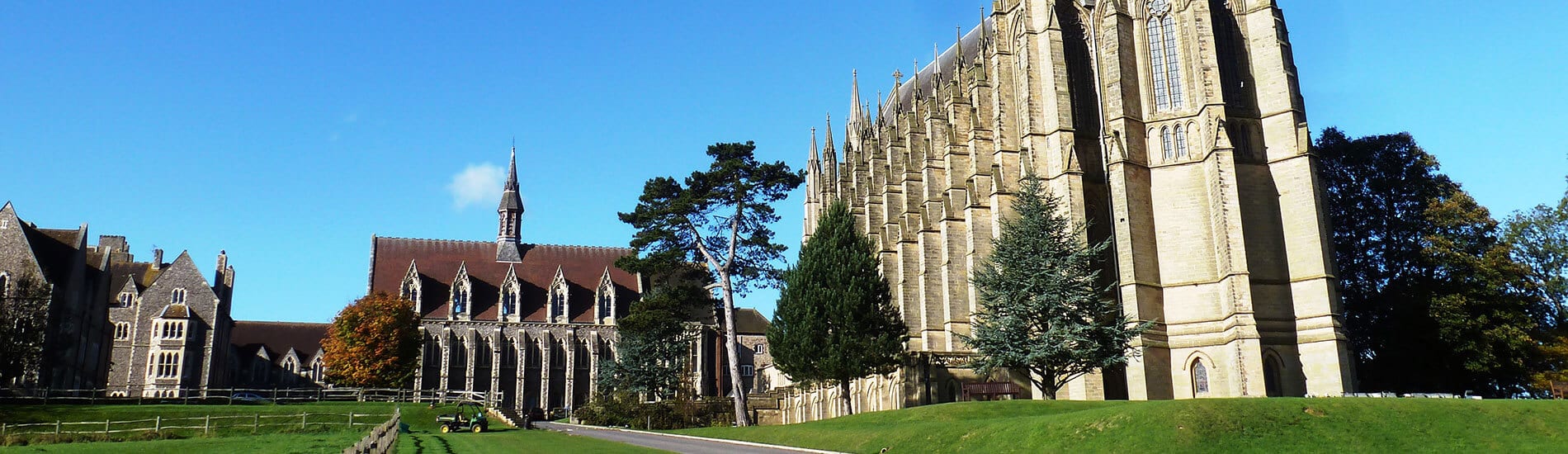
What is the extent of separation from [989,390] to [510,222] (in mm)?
55755

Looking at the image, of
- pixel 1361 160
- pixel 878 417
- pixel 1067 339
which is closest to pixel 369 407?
pixel 878 417

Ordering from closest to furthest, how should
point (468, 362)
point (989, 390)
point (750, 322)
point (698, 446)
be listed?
point (698, 446), point (989, 390), point (468, 362), point (750, 322)

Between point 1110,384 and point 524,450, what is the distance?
2174cm

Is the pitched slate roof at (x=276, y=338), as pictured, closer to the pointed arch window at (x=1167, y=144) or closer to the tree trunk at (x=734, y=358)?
the tree trunk at (x=734, y=358)

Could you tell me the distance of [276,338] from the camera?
258ft

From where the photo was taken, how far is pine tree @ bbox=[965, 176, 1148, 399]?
102 feet

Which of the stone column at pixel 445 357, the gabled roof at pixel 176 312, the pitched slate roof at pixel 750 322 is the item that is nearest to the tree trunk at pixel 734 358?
the stone column at pixel 445 357

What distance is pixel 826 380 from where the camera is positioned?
37094mm

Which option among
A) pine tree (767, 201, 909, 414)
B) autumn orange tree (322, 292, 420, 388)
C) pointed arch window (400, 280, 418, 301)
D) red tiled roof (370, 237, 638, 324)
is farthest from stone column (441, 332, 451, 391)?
pine tree (767, 201, 909, 414)

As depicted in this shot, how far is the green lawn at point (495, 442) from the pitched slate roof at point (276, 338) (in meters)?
42.2

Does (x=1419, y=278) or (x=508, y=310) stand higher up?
(x=508, y=310)

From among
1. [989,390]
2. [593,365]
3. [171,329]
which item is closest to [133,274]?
[171,329]

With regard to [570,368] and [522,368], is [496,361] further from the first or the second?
[570,368]

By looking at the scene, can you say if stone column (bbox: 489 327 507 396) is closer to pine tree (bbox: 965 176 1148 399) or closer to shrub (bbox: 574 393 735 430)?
shrub (bbox: 574 393 735 430)
